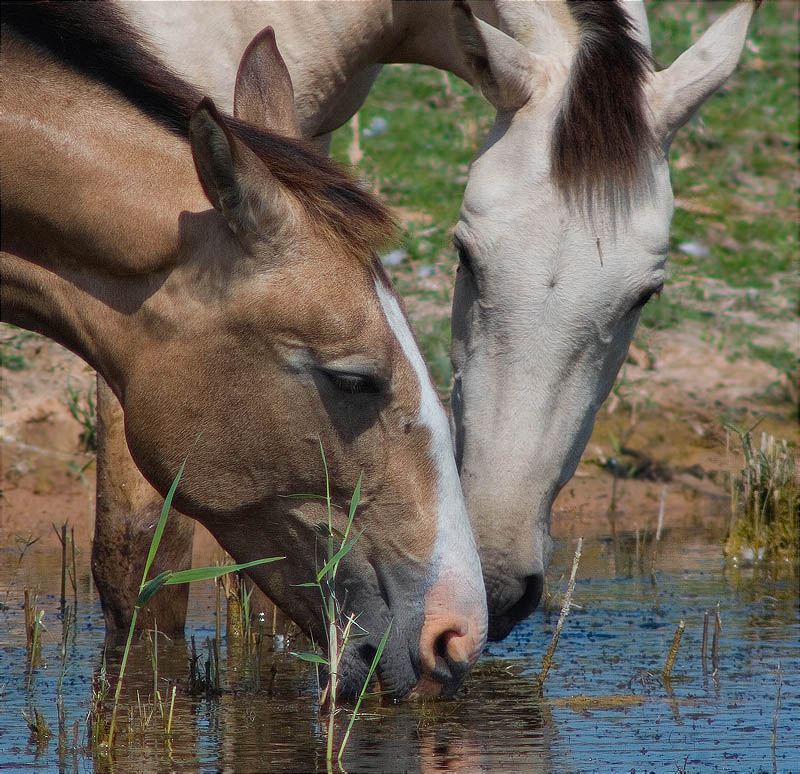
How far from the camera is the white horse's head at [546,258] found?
12.7ft

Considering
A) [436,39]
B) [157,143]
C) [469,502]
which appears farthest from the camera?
[436,39]

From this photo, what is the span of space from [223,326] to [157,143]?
0.43 meters

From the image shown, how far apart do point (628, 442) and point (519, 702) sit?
3.46 metres

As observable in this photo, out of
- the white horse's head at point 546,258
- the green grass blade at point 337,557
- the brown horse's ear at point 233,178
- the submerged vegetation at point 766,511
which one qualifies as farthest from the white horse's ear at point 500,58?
the submerged vegetation at point 766,511

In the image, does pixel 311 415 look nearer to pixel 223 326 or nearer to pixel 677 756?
pixel 223 326

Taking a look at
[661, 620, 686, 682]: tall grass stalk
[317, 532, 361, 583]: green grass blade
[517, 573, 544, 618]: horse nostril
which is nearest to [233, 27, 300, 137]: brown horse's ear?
[317, 532, 361, 583]: green grass blade

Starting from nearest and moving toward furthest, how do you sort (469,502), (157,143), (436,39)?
(157,143)
(469,502)
(436,39)

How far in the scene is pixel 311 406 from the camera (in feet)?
10.5

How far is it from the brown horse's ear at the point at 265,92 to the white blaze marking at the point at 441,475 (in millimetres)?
587

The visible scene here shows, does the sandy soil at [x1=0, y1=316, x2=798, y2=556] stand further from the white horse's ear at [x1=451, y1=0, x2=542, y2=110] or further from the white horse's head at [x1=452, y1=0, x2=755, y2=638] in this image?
the white horse's ear at [x1=451, y1=0, x2=542, y2=110]

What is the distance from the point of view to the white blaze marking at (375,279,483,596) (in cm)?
318

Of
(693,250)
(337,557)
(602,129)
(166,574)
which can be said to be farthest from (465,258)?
(693,250)

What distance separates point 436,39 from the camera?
16.6ft

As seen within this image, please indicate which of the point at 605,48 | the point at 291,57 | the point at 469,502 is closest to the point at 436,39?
the point at 291,57
